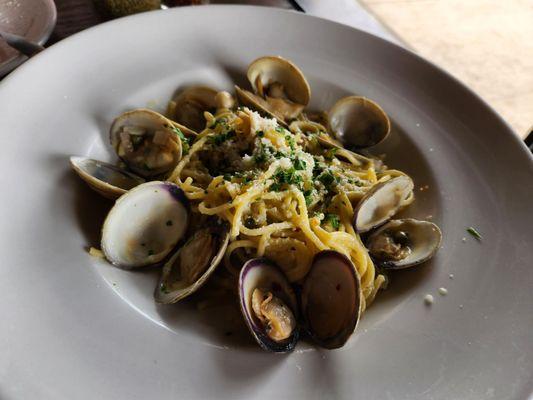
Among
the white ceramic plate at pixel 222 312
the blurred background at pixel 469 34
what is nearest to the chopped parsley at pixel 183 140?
the white ceramic plate at pixel 222 312

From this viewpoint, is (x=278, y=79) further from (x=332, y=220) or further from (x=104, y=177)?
(x=104, y=177)

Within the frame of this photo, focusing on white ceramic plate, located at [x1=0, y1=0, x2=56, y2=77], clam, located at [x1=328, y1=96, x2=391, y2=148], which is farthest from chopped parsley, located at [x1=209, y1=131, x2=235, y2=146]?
white ceramic plate, located at [x1=0, y1=0, x2=56, y2=77]

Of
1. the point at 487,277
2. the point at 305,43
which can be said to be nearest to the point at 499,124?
the point at 487,277

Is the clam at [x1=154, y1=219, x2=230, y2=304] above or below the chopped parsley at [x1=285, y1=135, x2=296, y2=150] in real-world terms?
below

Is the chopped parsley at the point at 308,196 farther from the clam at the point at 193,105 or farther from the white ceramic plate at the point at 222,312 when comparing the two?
the clam at the point at 193,105

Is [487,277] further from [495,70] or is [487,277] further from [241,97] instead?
[495,70]

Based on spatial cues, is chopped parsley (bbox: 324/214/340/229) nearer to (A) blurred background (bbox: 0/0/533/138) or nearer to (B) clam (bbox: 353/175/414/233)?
(B) clam (bbox: 353/175/414/233)
